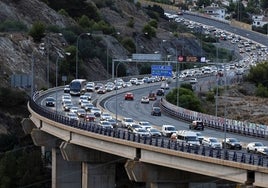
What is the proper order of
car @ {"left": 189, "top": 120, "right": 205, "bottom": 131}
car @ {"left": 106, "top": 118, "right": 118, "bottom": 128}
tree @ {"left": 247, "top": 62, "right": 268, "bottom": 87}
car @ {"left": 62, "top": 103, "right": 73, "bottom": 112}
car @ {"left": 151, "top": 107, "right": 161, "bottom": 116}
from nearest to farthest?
car @ {"left": 106, "top": 118, "right": 118, "bottom": 128} → car @ {"left": 189, "top": 120, "right": 205, "bottom": 131} → car @ {"left": 151, "top": 107, "right": 161, "bottom": 116} → car @ {"left": 62, "top": 103, "right": 73, "bottom": 112} → tree @ {"left": 247, "top": 62, "right": 268, "bottom": 87}

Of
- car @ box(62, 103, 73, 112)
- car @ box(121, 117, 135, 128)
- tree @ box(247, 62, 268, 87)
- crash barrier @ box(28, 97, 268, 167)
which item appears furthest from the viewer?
tree @ box(247, 62, 268, 87)

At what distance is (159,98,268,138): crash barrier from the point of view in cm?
7069

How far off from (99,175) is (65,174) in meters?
9.85

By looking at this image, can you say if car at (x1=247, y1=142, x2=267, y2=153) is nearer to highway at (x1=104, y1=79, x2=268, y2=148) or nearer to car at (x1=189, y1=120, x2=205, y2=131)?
highway at (x1=104, y1=79, x2=268, y2=148)

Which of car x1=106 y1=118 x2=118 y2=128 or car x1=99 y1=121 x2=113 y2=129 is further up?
car x1=99 y1=121 x2=113 y2=129

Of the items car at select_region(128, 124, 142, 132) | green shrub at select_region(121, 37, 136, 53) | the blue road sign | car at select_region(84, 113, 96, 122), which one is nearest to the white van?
car at select_region(128, 124, 142, 132)

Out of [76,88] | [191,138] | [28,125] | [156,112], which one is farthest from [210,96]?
[191,138]

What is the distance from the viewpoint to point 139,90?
125875 mm

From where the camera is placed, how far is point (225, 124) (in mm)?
62406

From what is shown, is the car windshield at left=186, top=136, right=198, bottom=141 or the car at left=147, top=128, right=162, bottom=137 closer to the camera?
the car windshield at left=186, top=136, right=198, bottom=141

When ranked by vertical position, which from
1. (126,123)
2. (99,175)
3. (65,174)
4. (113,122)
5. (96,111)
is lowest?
(65,174)

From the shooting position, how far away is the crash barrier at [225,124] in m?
70.7

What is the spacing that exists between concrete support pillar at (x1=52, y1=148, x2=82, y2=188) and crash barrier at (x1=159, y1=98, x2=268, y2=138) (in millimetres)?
12377

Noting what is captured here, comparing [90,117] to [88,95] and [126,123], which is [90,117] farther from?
[88,95]
